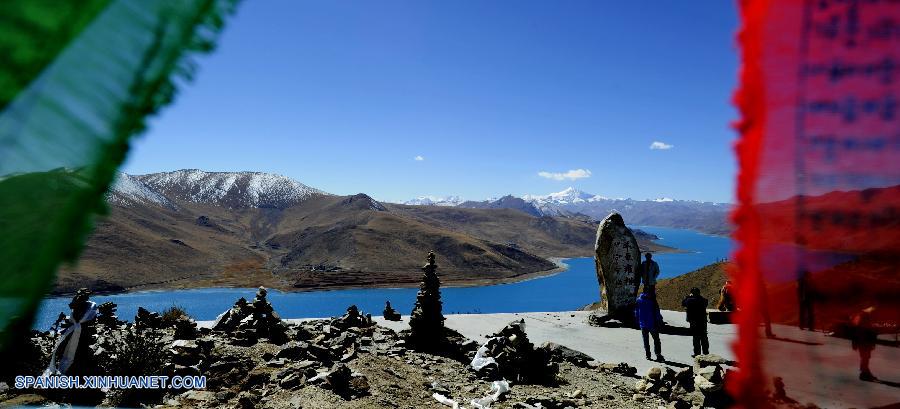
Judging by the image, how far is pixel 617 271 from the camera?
13.8 m

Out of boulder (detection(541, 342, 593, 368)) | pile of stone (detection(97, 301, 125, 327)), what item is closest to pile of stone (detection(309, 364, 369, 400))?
boulder (detection(541, 342, 593, 368))

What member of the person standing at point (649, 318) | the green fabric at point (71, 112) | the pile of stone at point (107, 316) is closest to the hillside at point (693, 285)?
the person standing at point (649, 318)

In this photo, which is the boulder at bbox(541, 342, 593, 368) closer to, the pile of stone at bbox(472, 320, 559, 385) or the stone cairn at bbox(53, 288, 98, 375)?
the pile of stone at bbox(472, 320, 559, 385)

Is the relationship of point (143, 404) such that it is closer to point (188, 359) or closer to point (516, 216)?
point (188, 359)

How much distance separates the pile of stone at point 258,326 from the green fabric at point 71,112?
9.92 m

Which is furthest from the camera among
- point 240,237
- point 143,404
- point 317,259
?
point 240,237

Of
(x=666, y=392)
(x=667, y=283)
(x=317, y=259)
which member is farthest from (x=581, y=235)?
(x=666, y=392)

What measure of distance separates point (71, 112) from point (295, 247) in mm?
123664

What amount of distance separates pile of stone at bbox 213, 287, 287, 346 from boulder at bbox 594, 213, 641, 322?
28.9ft

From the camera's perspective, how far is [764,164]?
0.80m

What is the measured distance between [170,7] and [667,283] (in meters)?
39.3

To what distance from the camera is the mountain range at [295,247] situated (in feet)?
274

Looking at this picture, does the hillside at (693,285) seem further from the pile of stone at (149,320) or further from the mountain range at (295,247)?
the mountain range at (295,247)

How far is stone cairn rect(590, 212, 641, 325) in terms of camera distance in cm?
1345
